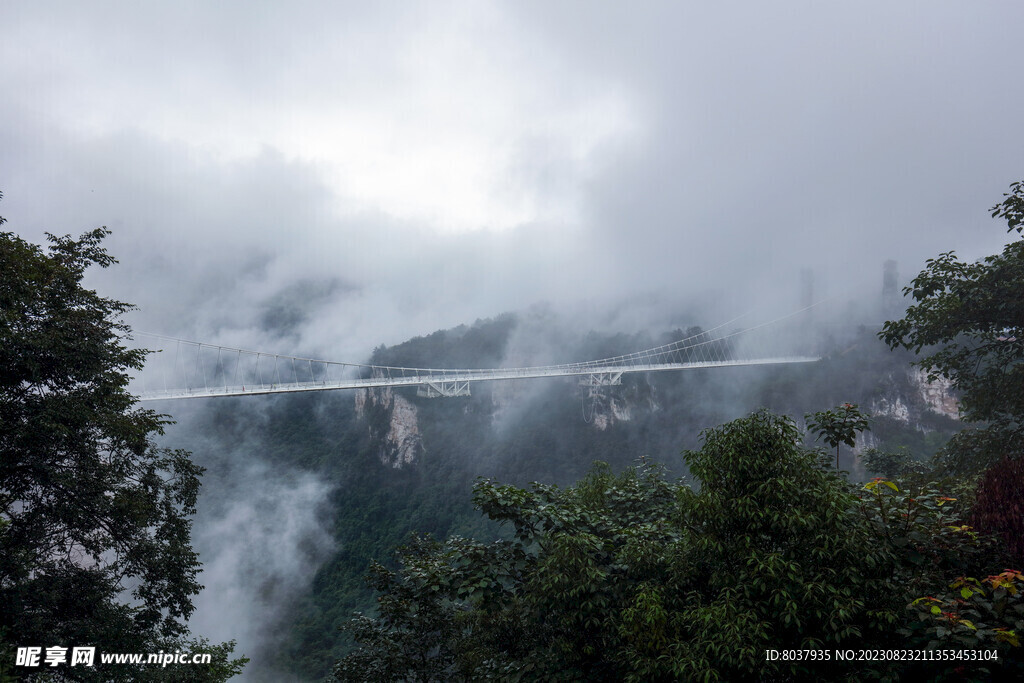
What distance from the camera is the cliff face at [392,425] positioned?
188 feet

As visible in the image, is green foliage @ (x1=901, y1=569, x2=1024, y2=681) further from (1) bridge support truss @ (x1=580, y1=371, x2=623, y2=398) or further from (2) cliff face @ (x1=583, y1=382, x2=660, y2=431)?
(2) cliff face @ (x1=583, y1=382, x2=660, y2=431)

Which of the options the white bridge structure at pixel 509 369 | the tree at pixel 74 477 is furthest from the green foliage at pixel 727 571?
the white bridge structure at pixel 509 369

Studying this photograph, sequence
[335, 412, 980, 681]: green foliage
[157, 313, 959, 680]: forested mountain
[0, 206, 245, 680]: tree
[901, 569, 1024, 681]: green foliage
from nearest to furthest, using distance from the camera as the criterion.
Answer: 1. [901, 569, 1024, 681]: green foliage
2. [335, 412, 980, 681]: green foliage
3. [0, 206, 245, 680]: tree
4. [157, 313, 959, 680]: forested mountain

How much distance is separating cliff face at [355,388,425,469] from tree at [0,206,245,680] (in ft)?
148

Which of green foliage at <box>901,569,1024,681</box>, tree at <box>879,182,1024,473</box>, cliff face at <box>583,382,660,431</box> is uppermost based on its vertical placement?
cliff face at <box>583,382,660,431</box>

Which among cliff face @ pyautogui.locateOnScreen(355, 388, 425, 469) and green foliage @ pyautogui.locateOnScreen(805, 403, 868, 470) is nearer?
green foliage @ pyautogui.locateOnScreen(805, 403, 868, 470)

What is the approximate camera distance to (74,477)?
10305 mm

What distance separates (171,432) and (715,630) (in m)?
66.6

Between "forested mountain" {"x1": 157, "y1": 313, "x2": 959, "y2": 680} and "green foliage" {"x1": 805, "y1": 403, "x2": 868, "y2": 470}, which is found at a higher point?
"forested mountain" {"x1": 157, "y1": 313, "x2": 959, "y2": 680}

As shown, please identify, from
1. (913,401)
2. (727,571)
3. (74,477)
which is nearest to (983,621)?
(727,571)

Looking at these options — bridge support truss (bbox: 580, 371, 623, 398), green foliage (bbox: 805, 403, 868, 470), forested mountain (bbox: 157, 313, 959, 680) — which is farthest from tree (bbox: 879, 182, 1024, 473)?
bridge support truss (bbox: 580, 371, 623, 398)

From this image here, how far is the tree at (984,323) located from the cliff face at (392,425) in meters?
50.9

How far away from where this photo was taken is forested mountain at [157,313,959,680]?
4781 centimetres

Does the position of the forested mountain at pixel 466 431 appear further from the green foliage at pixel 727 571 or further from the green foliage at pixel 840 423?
the green foliage at pixel 840 423
